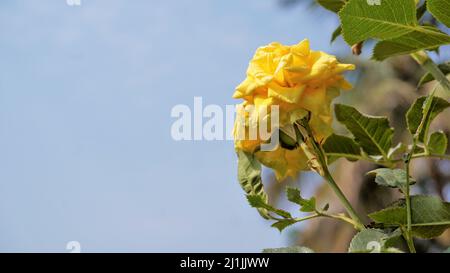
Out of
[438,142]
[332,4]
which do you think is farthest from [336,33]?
[438,142]

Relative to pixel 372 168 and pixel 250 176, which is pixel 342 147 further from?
pixel 372 168

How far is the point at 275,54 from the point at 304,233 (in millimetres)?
6934

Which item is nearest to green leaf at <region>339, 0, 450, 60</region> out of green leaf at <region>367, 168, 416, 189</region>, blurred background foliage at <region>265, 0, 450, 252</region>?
green leaf at <region>367, 168, 416, 189</region>

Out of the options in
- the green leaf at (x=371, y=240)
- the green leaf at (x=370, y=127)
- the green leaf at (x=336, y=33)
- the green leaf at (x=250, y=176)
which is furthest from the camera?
the green leaf at (x=336, y=33)

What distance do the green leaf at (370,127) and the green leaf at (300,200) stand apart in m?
0.15

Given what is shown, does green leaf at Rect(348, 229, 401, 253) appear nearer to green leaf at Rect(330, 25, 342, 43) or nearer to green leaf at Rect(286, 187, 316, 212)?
green leaf at Rect(286, 187, 316, 212)

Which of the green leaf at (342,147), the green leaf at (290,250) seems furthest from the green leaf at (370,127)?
the green leaf at (290,250)

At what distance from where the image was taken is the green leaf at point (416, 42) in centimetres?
55

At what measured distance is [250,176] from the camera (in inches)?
22.4

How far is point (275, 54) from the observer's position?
0.58m

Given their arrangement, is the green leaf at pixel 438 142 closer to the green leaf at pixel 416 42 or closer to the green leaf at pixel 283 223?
the green leaf at pixel 416 42

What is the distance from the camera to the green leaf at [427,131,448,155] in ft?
2.36
